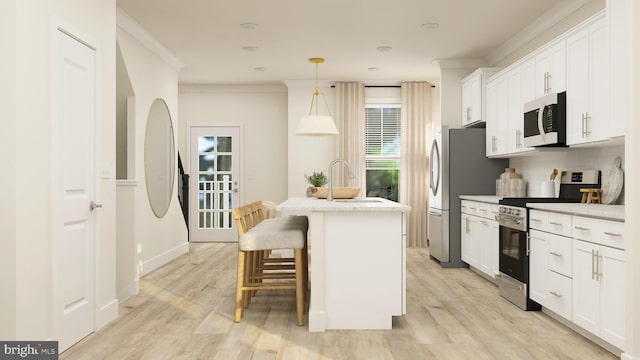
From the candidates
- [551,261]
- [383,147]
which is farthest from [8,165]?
[383,147]

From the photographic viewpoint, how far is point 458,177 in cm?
642

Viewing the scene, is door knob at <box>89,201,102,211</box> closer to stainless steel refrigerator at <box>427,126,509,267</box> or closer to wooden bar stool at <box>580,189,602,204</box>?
wooden bar stool at <box>580,189,602,204</box>

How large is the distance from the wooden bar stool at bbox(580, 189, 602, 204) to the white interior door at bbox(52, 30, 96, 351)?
147 inches

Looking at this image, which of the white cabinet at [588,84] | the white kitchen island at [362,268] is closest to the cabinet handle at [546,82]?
the white cabinet at [588,84]

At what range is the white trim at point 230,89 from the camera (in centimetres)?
896

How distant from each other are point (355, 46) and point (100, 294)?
162 inches

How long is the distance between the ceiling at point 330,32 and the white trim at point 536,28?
0.06 metres

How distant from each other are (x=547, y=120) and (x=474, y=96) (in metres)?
2.12

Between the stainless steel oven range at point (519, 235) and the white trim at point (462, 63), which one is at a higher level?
the white trim at point (462, 63)

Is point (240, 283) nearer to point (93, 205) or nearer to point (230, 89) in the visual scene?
point (93, 205)

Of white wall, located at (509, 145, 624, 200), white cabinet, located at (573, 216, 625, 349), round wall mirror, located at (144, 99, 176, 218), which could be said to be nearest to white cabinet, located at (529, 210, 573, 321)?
white cabinet, located at (573, 216, 625, 349)

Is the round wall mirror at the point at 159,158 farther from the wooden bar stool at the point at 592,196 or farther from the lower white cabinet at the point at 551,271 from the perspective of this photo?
the wooden bar stool at the point at 592,196

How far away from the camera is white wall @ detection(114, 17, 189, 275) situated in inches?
217

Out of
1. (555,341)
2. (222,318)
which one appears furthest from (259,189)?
(555,341)
